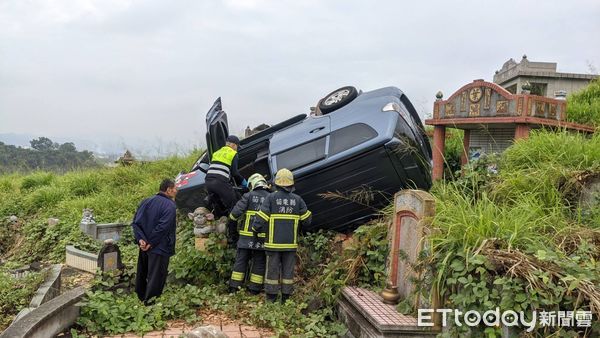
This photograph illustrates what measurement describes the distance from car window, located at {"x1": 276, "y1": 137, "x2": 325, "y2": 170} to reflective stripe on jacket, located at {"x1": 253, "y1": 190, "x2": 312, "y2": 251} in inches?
33.4

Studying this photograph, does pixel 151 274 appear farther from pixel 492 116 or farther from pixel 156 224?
pixel 492 116

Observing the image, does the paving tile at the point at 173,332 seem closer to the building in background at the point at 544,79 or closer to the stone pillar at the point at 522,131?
the stone pillar at the point at 522,131

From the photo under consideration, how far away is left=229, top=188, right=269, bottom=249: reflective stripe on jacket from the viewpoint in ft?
16.9

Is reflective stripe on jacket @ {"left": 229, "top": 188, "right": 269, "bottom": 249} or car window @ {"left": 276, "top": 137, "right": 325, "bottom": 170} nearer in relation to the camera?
reflective stripe on jacket @ {"left": 229, "top": 188, "right": 269, "bottom": 249}

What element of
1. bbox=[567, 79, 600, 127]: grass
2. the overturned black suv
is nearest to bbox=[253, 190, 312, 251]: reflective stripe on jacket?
the overturned black suv

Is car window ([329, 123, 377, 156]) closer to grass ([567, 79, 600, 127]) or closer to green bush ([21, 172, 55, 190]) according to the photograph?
grass ([567, 79, 600, 127])

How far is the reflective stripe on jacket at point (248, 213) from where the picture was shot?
5.16m

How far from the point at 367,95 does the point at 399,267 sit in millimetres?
3430

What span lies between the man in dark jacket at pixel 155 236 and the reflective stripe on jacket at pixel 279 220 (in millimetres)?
1010

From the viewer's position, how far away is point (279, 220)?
4.97m

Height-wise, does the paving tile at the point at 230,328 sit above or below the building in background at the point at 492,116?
below

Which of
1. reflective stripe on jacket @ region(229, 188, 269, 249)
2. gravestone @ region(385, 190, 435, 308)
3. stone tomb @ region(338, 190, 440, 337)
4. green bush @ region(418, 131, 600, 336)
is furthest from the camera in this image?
reflective stripe on jacket @ region(229, 188, 269, 249)

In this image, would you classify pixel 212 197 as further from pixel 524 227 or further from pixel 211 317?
pixel 524 227

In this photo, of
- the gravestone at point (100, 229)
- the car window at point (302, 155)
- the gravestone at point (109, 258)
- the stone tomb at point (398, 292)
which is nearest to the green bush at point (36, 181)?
the gravestone at point (100, 229)
